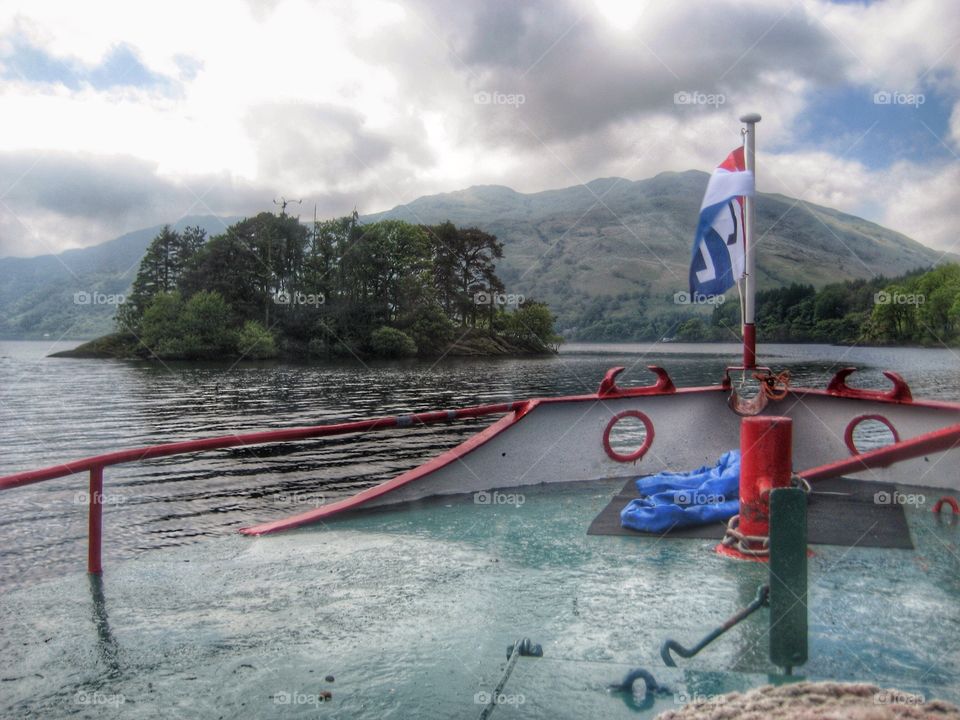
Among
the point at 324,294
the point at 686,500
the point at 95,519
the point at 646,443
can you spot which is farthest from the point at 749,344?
the point at 324,294

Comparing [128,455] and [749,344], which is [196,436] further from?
[749,344]

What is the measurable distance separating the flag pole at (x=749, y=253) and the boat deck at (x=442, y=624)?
2.29 m

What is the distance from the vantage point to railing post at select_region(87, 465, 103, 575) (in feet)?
16.6

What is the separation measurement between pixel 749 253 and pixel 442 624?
486 centimetres

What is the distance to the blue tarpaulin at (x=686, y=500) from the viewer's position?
19.9 feet

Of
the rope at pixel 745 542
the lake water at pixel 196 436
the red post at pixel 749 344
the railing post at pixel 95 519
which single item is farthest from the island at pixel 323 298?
the rope at pixel 745 542

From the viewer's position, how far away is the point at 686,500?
664cm

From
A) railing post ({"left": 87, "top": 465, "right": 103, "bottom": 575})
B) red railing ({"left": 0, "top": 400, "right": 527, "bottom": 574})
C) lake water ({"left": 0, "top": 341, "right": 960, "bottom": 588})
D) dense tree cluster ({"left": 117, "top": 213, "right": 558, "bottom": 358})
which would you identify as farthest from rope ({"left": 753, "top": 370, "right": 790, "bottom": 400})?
dense tree cluster ({"left": 117, "top": 213, "right": 558, "bottom": 358})

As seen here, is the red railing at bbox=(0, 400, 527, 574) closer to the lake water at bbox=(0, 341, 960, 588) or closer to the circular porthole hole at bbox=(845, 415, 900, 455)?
the lake water at bbox=(0, 341, 960, 588)

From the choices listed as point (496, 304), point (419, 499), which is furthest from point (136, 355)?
point (419, 499)

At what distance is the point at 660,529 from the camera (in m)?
6.02

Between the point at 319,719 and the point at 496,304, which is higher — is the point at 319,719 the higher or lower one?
the lower one

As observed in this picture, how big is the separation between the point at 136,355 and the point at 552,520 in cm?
8235

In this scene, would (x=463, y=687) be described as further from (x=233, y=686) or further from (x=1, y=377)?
(x=1, y=377)
